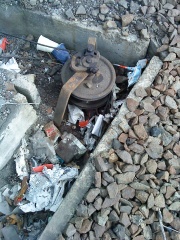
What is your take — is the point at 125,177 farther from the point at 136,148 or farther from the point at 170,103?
the point at 170,103

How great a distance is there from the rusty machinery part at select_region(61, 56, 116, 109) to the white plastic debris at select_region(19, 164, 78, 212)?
82 centimetres

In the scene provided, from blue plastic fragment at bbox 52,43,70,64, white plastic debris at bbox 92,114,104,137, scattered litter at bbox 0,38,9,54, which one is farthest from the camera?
scattered litter at bbox 0,38,9,54

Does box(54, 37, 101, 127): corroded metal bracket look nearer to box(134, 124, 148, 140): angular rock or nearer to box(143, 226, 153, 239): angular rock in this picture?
box(134, 124, 148, 140): angular rock

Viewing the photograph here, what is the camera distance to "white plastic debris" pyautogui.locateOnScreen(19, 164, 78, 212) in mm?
3312

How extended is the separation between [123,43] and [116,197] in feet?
6.26

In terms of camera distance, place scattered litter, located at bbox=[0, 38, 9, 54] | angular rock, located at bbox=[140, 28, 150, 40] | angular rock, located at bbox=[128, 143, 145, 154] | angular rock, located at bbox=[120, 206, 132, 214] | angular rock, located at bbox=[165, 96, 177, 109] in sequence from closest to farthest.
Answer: angular rock, located at bbox=[120, 206, 132, 214]
angular rock, located at bbox=[128, 143, 145, 154]
angular rock, located at bbox=[165, 96, 177, 109]
angular rock, located at bbox=[140, 28, 150, 40]
scattered litter, located at bbox=[0, 38, 9, 54]

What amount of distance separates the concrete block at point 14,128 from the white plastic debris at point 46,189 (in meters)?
0.35

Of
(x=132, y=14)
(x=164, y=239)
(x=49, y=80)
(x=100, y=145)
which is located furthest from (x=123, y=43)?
(x=164, y=239)

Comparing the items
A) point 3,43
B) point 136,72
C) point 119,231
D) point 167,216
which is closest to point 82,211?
point 119,231

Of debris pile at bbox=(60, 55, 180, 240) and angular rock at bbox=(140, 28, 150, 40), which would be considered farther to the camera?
angular rock at bbox=(140, 28, 150, 40)

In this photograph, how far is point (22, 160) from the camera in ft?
11.5

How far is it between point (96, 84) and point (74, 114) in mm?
452

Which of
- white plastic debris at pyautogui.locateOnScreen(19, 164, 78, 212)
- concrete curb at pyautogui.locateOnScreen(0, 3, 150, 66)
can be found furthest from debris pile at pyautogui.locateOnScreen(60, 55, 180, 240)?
concrete curb at pyautogui.locateOnScreen(0, 3, 150, 66)

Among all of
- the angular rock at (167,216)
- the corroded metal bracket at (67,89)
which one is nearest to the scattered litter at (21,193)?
the corroded metal bracket at (67,89)
